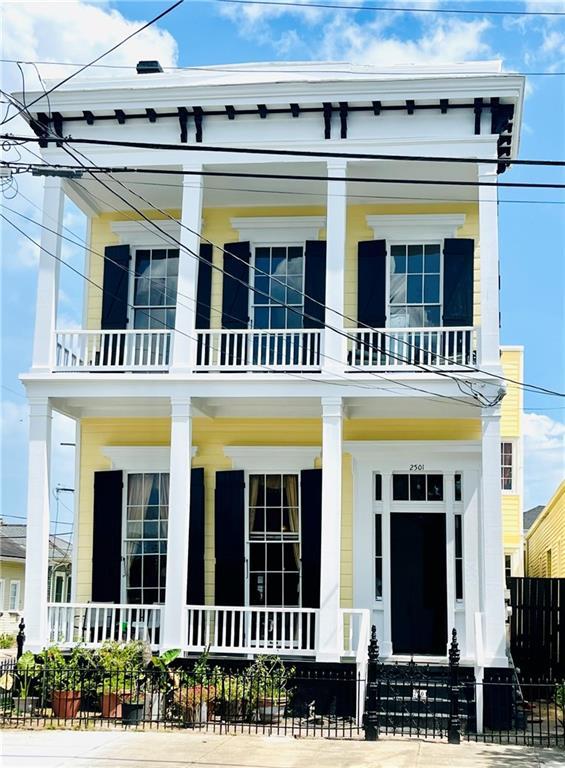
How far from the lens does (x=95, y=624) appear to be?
50.9 feet

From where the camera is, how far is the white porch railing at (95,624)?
1491 centimetres

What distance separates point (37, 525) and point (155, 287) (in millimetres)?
4792

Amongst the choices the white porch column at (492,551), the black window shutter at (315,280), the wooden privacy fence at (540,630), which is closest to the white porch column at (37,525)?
the black window shutter at (315,280)

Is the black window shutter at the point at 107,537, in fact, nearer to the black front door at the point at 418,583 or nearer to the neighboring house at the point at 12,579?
the black front door at the point at 418,583

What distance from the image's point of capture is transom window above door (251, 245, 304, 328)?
17.2m

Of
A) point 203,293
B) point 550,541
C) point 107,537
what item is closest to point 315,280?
point 203,293

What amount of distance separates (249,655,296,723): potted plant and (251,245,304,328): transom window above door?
233 inches

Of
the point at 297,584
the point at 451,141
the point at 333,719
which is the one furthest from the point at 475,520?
the point at 451,141

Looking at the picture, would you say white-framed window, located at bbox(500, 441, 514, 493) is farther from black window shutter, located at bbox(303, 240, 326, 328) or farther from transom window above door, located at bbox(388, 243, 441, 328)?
black window shutter, located at bbox(303, 240, 326, 328)

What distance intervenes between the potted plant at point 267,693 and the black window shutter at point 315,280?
5.73m

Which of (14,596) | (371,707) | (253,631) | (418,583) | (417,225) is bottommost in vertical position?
(14,596)

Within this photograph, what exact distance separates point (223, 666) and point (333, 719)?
175cm

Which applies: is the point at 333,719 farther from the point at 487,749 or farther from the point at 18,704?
the point at 18,704

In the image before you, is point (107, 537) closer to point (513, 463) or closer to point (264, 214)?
point (264, 214)
